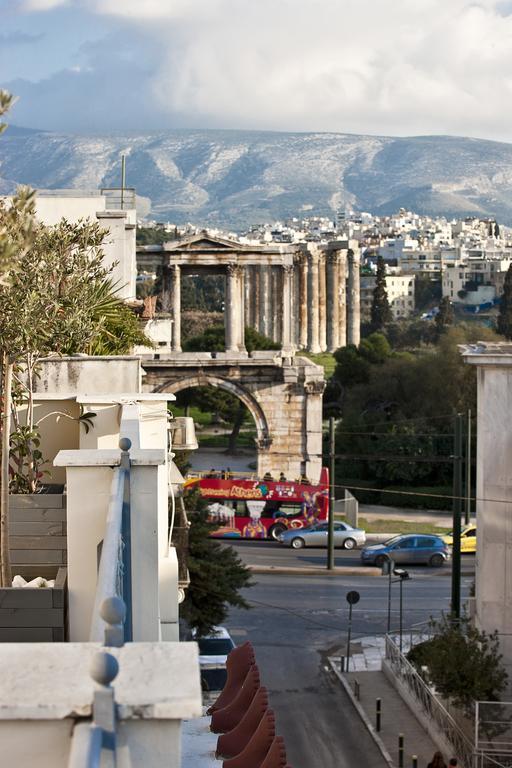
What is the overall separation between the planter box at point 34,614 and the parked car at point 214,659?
11.9 m

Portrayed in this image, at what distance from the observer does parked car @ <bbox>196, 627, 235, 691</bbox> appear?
67.7 feet

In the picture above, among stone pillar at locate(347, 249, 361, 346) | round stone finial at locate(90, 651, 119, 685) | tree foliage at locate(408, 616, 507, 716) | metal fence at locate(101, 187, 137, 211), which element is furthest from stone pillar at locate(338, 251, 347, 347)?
round stone finial at locate(90, 651, 119, 685)

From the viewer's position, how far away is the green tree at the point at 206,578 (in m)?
24.8

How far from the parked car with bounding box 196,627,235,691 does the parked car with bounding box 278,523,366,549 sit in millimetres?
16939

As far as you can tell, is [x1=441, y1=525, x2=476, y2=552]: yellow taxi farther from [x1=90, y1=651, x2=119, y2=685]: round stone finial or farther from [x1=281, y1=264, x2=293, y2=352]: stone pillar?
[x1=90, y1=651, x2=119, y2=685]: round stone finial

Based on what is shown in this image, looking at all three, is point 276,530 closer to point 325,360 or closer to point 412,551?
point 412,551

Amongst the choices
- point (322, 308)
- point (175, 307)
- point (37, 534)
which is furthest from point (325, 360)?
point (37, 534)

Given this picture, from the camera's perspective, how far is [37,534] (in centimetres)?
873

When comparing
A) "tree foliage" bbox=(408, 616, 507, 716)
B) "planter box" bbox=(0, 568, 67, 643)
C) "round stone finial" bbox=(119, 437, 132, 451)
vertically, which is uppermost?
"round stone finial" bbox=(119, 437, 132, 451)

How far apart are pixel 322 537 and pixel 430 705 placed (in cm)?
2153

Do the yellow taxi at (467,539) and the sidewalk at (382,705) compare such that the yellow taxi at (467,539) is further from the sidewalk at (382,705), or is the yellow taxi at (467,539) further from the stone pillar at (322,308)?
the stone pillar at (322,308)

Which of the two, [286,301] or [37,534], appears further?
[286,301]

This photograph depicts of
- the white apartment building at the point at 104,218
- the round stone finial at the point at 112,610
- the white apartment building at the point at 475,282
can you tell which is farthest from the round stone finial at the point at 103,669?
the white apartment building at the point at 475,282

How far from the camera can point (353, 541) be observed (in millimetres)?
42781
